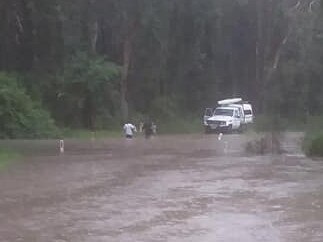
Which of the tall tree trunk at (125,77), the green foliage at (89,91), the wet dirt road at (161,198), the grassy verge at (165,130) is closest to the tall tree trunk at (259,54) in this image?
the grassy verge at (165,130)

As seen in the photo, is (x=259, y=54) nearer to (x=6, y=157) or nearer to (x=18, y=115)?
(x=18, y=115)

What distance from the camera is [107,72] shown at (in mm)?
58562

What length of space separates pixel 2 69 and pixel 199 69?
23.4 metres

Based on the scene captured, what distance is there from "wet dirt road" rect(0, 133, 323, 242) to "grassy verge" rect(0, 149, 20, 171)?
20.1 inches

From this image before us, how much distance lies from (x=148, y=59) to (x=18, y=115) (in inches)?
797

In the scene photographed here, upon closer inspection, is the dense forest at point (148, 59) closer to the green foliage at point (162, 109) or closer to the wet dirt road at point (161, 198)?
the green foliage at point (162, 109)

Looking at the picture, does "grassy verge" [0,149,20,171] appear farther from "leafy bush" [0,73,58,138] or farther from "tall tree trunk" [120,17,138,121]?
"tall tree trunk" [120,17,138,121]

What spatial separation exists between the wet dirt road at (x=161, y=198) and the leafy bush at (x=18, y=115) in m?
13.9

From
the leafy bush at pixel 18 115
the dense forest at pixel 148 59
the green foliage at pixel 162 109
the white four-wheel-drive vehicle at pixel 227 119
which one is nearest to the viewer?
the leafy bush at pixel 18 115

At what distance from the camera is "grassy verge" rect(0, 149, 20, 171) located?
3195 centimetres

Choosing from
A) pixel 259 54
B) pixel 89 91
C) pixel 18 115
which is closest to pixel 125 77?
pixel 89 91

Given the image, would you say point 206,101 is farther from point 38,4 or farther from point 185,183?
point 185,183

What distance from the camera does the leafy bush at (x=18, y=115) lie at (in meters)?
50.7

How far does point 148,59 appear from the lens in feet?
229
